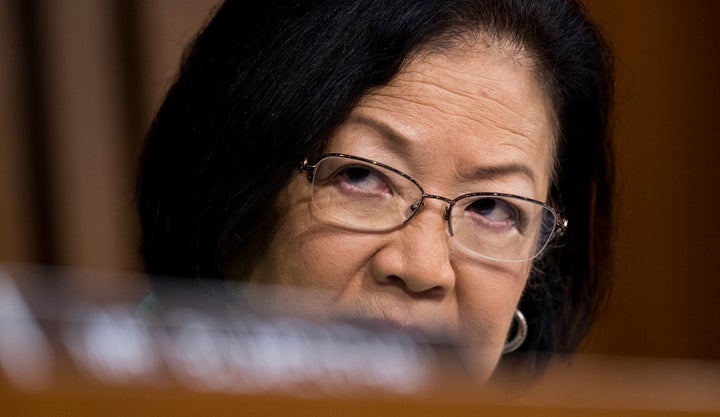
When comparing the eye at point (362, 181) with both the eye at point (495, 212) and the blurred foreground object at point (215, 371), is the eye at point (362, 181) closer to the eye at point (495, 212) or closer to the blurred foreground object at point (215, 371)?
the eye at point (495, 212)

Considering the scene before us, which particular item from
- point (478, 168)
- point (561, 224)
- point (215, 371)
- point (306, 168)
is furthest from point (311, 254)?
point (215, 371)


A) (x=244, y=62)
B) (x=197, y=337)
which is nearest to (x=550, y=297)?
(x=244, y=62)

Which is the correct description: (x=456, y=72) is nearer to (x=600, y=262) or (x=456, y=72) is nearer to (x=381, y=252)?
(x=381, y=252)

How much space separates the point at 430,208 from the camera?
3.42 feet

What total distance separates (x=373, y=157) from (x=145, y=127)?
84cm

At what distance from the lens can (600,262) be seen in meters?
1.47

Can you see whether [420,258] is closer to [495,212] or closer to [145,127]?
[495,212]

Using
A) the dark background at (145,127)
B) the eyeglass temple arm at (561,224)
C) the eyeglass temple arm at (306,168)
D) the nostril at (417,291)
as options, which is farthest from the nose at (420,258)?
the dark background at (145,127)

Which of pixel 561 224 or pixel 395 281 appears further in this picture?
pixel 561 224

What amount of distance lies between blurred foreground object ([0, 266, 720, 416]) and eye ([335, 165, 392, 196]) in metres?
0.71

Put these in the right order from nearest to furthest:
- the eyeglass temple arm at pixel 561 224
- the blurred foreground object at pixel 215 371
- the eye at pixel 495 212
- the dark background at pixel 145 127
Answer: the blurred foreground object at pixel 215 371 → the eye at pixel 495 212 → the eyeglass temple arm at pixel 561 224 → the dark background at pixel 145 127

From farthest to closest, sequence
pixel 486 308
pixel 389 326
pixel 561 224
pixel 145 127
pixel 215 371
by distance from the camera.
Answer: pixel 145 127 < pixel 561 224 < pixel 486 308 < pixel 389 326 < pixel 215 371

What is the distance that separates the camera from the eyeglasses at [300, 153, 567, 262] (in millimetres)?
1038

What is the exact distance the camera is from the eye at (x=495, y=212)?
1091mm
